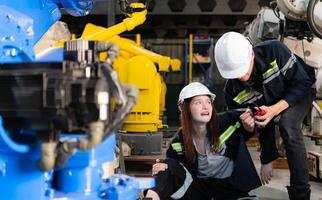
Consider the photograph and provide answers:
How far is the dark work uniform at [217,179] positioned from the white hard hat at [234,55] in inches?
12.4

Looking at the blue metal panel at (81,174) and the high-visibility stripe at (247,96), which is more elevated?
the high-visibility stripe at (247,96)

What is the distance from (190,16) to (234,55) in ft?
25.6

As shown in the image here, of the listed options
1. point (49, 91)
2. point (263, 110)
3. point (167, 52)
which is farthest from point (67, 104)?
point (167, 52)

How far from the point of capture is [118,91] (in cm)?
113

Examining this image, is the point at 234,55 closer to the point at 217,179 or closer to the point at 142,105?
the point at 217,179

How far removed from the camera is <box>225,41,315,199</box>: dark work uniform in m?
2.98

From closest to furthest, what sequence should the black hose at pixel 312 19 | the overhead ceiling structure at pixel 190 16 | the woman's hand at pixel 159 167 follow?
the woman's hand at pixel 159 167 → the black hose at pixel 312 19 → the overhead ceiling structure at pixel 190 16

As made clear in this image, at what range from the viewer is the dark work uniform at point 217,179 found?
9.36 feet

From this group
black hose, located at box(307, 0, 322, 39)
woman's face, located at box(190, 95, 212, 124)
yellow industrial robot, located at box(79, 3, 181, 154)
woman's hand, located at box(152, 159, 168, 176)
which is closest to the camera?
woman's hand, located at box(152, 159, 168, 176)

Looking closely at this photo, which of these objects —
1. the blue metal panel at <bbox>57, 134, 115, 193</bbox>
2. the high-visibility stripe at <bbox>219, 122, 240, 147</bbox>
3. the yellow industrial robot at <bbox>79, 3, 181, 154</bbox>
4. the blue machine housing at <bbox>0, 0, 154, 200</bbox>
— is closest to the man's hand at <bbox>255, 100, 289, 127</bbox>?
the high-visibility stripe at <bbox>219, 122, 240, 147</bbox>

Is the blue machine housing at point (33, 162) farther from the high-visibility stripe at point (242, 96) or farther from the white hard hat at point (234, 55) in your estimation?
the high-visibility stripe at point (242, 96)

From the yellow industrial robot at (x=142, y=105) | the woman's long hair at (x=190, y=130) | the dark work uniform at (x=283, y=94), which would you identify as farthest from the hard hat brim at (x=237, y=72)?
the yellow industrial robot at (x=142, y=105)

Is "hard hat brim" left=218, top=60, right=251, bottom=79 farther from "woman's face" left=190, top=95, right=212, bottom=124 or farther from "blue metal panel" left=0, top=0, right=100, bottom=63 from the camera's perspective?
"blue metal panel" left=0, top=0, right=100, bottom=63

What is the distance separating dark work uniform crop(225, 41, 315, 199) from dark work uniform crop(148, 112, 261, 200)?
189 millimetres
